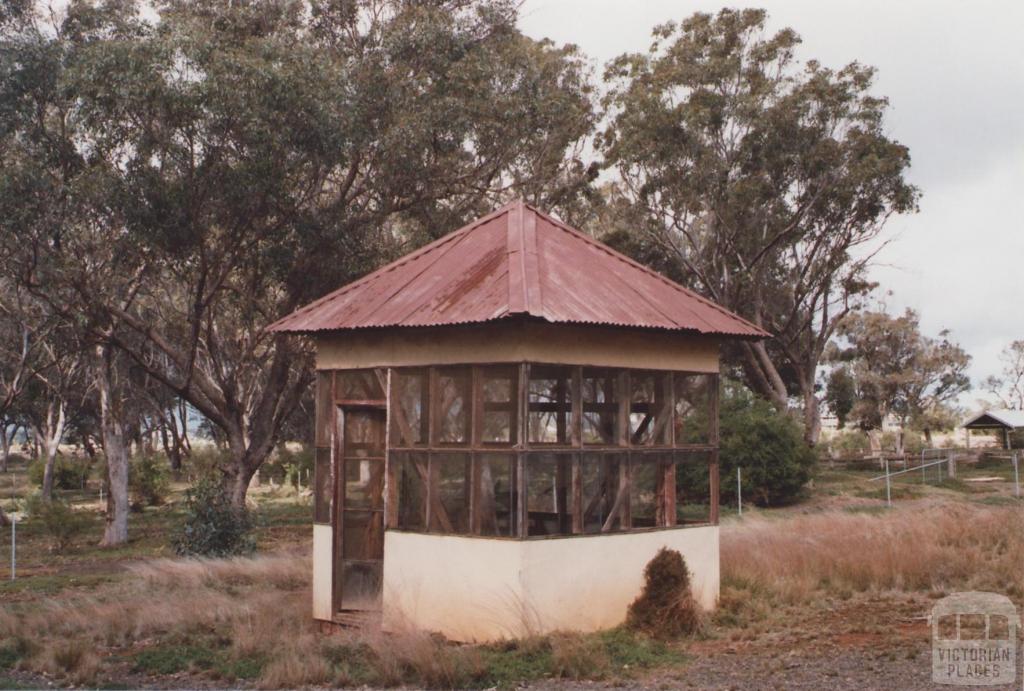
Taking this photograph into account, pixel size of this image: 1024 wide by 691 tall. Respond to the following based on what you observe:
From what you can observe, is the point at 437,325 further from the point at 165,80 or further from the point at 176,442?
the point at 176,442

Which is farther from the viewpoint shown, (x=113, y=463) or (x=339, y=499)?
(x=113, y=463)

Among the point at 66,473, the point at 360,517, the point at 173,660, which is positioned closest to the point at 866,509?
the point at 360,517

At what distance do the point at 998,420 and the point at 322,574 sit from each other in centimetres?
4299

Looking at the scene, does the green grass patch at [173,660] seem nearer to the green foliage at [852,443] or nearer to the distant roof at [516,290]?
the distant roof at [516,290]

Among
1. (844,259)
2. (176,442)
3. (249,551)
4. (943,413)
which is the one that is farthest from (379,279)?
(943,413)

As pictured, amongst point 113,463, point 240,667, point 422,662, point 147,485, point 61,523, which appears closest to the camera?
point 422,662

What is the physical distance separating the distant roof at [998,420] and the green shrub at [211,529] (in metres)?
37.9

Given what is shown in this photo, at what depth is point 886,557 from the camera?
1529 cm

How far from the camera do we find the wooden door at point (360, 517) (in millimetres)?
13641

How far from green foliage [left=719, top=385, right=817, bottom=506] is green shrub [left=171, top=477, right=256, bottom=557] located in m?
14.8

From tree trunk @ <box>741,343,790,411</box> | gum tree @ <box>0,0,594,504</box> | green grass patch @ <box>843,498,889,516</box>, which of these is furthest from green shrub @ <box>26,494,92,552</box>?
tree trunk @ <box>741,343,790,411</box>

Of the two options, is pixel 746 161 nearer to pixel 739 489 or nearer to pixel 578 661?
pixel 739 489

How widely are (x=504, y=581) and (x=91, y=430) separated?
44.9 meters

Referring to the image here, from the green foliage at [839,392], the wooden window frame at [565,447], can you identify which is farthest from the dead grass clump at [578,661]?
the green foliage at [839,392]
